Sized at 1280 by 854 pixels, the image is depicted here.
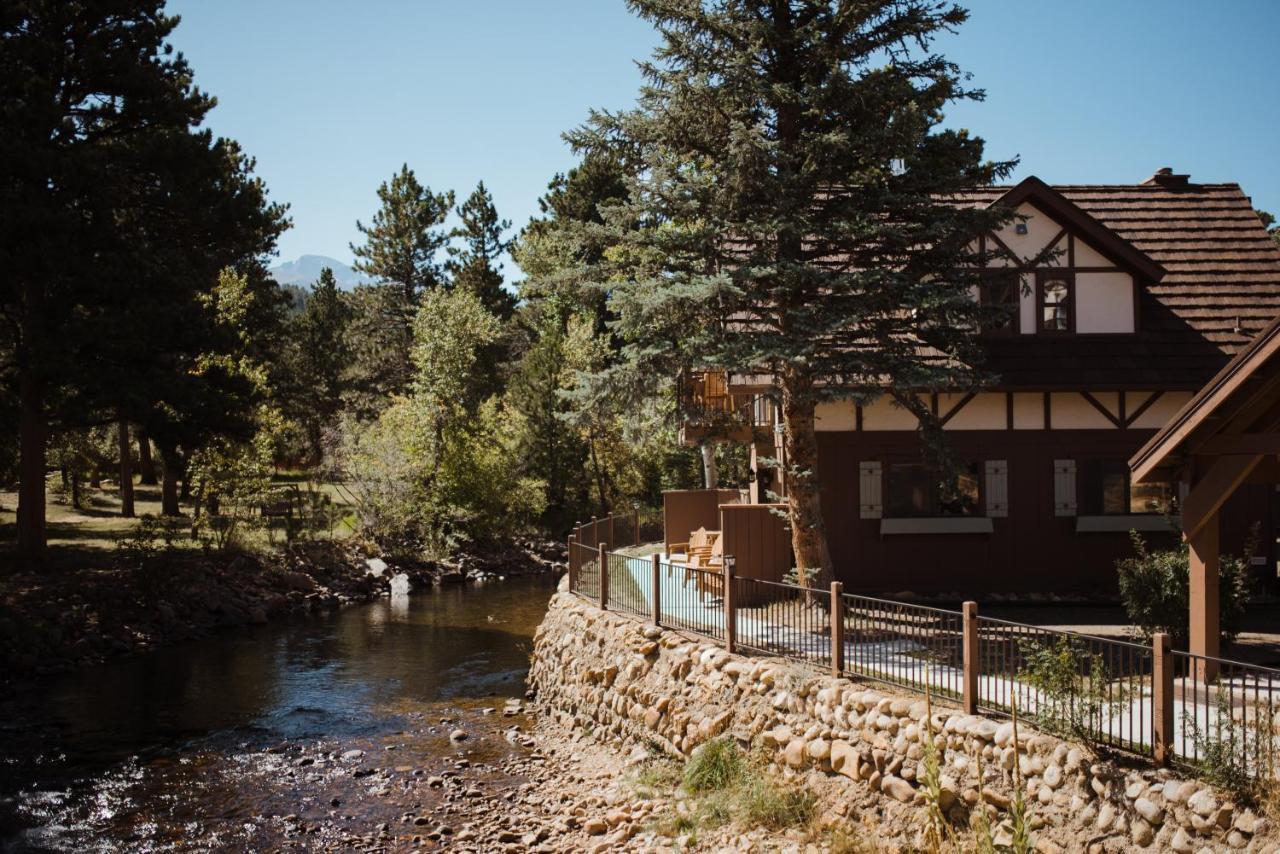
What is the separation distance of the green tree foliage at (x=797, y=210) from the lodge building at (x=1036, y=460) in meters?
3.52

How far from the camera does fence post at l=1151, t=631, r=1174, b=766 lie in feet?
27.8

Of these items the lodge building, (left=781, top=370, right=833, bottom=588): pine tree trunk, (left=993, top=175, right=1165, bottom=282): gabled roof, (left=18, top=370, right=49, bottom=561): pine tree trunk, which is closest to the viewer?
(left=781, top=370, right=833, bottom=588): pine tree trunk

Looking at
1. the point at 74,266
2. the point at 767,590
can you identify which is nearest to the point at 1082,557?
the point at 767,590

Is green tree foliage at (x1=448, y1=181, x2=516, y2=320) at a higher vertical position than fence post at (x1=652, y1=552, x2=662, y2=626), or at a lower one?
higher

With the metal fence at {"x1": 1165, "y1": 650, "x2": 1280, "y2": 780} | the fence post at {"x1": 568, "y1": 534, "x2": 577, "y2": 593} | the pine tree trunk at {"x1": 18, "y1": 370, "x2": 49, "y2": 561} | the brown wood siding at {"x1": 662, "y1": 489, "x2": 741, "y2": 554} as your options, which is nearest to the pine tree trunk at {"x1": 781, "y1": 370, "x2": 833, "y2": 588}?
the fence post at {"x1": 568, "y1": 534, "x2": 577, "y2": 593}

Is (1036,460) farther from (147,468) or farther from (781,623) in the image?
(147,468)

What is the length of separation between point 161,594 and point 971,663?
21.2 m

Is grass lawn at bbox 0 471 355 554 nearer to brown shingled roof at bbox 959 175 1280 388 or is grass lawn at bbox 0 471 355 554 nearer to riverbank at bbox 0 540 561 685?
riverbank at bbox 0 540 561 685

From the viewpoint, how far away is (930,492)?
18797mm

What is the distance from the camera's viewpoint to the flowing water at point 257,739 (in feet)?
41.4

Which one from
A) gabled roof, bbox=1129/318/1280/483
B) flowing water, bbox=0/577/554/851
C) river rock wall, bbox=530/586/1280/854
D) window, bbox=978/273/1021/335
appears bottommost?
flowing water, bbox=0/577/554/851

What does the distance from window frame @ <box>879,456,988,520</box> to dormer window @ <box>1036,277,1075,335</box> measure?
3220mm

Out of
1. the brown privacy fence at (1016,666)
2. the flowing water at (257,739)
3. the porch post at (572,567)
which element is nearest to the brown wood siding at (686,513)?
the porch post at (572,567)

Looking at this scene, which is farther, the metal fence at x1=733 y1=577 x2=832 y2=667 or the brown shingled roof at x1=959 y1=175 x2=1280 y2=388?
the brown shingled roof at x1=959 y1=175 x2=1280 y2=388
